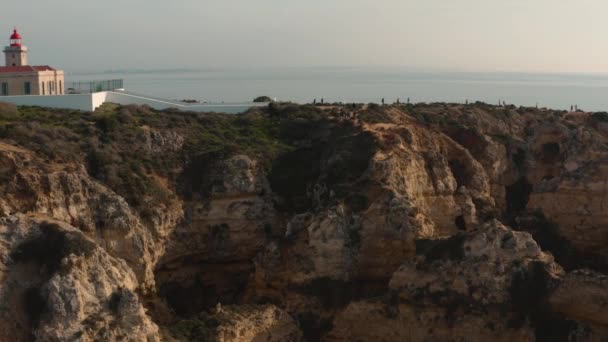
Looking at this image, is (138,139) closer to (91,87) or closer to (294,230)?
(294,230)

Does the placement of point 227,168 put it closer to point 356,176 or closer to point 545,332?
point 356,176

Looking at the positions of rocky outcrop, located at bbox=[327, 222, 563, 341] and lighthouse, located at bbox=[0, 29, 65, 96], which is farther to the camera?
lighthouse, located at bbox=[0, 29, 65, 96]

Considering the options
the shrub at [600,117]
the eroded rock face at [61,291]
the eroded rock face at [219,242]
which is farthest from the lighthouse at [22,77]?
the shrub at [600,117]

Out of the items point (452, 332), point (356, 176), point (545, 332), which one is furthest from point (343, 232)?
point (545, 332)

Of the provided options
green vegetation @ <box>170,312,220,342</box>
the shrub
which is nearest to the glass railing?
green vegetation @ <box>170,312,220,342</box>

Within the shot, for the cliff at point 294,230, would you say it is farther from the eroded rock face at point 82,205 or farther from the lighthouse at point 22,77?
the lighthouse at point 22,77

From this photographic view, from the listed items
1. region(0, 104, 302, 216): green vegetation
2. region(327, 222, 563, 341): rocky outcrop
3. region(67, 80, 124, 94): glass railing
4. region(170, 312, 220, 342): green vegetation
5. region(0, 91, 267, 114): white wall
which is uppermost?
region(67, 80, 124, 94): glass railing

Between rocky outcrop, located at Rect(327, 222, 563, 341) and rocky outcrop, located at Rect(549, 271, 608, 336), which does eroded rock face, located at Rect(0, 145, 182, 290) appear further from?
rocky outcrop, located at Rect(549, 271, 608, 336)
